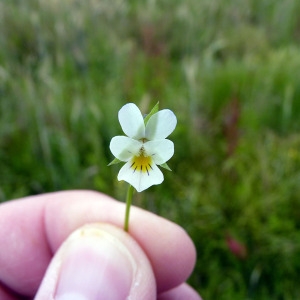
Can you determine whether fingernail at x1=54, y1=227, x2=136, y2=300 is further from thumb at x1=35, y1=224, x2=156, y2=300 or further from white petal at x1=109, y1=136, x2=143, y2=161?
white petal at x1=109, y1=136, x2=143, y2=161

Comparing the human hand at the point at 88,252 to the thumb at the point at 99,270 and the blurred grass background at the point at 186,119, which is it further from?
the blurred grass background at the point at 186,119

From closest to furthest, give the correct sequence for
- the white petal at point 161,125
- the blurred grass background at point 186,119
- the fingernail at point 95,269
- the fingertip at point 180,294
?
the white petal at point 161,125 → the fingernail at point 95,269 → the fingertip at point 180,294 → the blurred grass background at point 186,119

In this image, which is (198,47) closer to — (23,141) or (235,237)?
(23,141)

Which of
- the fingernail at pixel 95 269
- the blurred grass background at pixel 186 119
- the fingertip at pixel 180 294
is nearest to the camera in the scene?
the fingernail at pixel 95 269

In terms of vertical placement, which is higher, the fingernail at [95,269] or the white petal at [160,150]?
the white petal at [160,150]

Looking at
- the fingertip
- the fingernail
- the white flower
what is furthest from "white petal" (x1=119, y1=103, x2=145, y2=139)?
the fingertip

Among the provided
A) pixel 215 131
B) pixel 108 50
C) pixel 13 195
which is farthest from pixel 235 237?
pixel 108 50

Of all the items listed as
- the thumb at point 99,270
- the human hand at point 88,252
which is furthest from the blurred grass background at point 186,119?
the thumb at point 99,270
